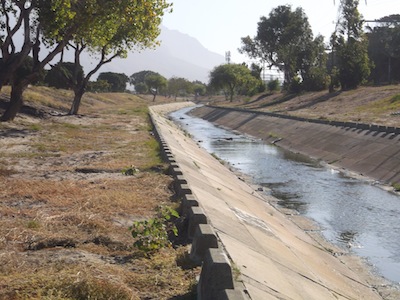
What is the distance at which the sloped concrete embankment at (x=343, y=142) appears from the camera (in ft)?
99.5

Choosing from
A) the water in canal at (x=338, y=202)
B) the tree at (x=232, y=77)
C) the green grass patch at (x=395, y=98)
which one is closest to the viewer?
the water in canal at (x=338, y=202)

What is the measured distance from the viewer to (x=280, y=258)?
1120cm

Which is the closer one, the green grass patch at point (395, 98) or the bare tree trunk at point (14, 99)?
the bare tree trunk at point (14, 99)

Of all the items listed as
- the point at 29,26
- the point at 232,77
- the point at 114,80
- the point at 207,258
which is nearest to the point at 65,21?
the point at 29,26

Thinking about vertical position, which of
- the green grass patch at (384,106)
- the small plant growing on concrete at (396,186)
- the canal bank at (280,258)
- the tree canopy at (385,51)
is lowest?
the small plant growing on concrete at (396,186)

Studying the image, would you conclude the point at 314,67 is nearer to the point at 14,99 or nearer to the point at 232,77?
the point at 232,77

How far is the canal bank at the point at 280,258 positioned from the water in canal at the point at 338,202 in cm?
89

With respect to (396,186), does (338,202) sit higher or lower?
lower

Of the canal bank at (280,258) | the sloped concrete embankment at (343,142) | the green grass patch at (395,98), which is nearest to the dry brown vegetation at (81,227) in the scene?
the canal bank at (280,258)

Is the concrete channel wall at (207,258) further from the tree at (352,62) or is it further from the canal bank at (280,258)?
the tree at (352,62)

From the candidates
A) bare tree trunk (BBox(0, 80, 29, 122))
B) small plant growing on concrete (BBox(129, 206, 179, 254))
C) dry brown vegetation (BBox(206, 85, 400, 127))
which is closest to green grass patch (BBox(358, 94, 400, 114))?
dry brown vegetation (BBox(206, 85, 400, 127))

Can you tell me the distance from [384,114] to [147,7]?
1137 inches

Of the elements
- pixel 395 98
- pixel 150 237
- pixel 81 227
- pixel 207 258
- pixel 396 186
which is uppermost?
pixel 395 98

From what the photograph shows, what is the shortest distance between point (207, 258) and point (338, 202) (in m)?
16.5
